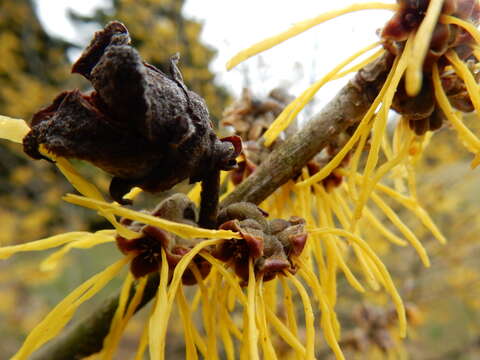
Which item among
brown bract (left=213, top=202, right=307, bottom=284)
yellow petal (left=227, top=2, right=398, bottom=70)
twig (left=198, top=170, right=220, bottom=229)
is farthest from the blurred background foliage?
twig (left=198, top=170, right=220, bottom=229)

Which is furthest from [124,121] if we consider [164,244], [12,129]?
[164,244]

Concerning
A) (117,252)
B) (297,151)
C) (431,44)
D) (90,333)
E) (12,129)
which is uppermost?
(117,252)

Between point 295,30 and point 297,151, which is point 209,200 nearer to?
point 297,151

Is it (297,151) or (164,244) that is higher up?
(297,151)

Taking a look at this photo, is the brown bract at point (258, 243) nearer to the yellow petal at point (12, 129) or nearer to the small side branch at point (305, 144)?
the small side branch at point (305, 144)

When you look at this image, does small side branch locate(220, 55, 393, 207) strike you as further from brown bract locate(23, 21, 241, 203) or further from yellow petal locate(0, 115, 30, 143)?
yellow petal locate(0, 115, 30, 143)

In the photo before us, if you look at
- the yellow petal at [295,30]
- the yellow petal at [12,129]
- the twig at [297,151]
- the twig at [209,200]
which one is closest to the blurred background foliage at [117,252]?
the twig at [297,151]

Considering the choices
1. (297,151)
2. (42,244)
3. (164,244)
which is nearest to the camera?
(42,244)
